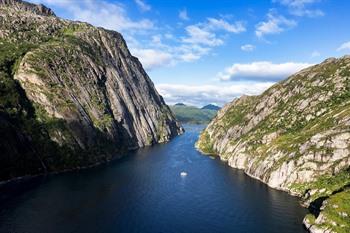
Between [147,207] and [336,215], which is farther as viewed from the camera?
[147,207]

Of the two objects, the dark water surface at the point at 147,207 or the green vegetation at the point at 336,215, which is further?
the dark water surface at the point at 147,207

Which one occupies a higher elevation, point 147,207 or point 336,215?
point 336,215

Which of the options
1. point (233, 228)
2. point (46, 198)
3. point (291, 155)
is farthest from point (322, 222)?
point (46, 198)

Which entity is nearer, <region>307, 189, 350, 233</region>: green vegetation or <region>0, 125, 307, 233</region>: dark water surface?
<region>307, 189, 350, 233</region>: green vegetation

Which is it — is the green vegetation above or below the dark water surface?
above

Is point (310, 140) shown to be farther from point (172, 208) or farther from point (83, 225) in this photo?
point (83, 225)

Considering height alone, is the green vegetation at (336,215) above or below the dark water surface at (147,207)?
above

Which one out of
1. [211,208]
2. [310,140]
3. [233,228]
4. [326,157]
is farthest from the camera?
[310,140]

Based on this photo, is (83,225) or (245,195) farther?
(245,195)
